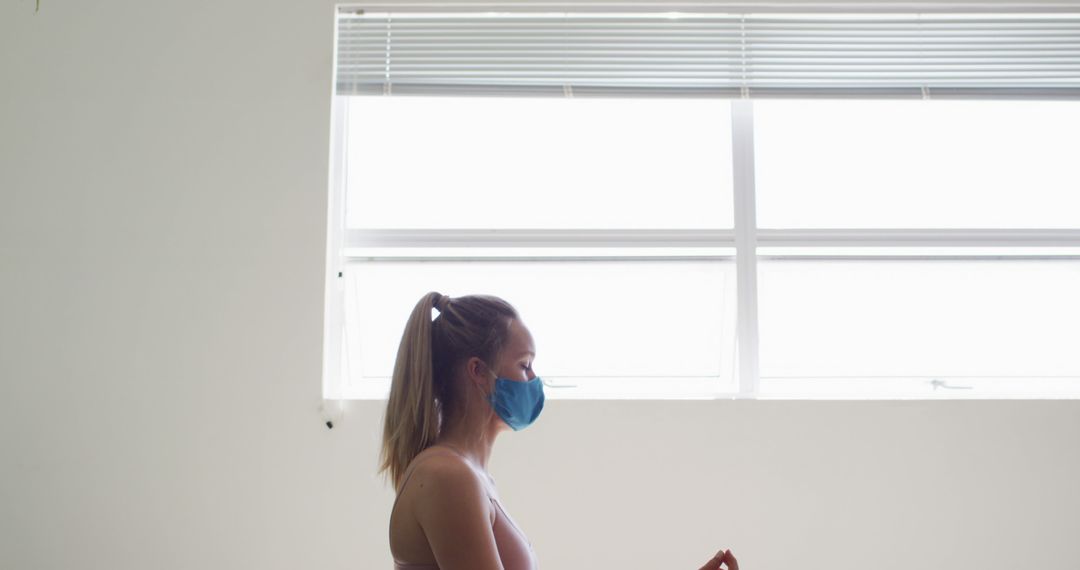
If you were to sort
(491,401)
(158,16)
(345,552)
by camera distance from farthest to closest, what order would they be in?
(158,16)
(345,552)
(491,401)

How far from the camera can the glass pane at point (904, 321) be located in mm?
3061

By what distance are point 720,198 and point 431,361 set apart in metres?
1.85

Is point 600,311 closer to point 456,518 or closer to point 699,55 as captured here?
point 699,55

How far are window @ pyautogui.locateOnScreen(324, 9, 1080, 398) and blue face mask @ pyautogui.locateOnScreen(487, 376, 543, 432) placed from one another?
1.44 m

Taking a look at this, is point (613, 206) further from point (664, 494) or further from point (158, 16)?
point (158, 16)

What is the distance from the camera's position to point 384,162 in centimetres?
307

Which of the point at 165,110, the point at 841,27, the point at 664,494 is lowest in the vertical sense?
the point at 664,494

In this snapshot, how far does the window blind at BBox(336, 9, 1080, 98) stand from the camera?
302cm

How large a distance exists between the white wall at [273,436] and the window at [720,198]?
7.8 inches

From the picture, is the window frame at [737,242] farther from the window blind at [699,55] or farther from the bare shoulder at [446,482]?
the bare shoulder at [446,482]

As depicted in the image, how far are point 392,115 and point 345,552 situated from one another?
4.84ft

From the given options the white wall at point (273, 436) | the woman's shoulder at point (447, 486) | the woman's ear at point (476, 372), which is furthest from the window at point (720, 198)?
the woman's shoulder at point (447, 486)

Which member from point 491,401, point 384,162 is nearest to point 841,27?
point 384,162

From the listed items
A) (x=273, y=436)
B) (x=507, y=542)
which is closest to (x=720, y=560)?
(x=507, y=542)
